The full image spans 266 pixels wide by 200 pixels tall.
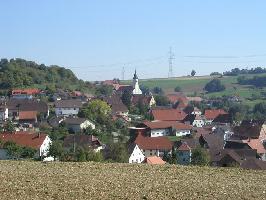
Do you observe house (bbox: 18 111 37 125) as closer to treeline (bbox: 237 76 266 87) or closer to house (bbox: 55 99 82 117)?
house (bbox: 55 99 82 117)

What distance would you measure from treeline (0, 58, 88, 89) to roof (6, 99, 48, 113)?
9.67m

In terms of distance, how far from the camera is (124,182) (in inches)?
497

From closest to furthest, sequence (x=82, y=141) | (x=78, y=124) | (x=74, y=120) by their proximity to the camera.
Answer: (x=82, y=141) < (x=78, y=124) < (x=74, y=120)

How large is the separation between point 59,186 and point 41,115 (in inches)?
1800

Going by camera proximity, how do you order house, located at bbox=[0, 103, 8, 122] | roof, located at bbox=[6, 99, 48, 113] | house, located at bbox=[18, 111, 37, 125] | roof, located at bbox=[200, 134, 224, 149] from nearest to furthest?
roof, located at bbox=[200, 134, 224, 149] → house, located at bbox=[18, 111, 37, 125] → house, located at bbox=[0, 103, 8, 122] → roof, located at bbox=[6, 99, 48, 113]

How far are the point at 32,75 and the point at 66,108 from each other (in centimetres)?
1570

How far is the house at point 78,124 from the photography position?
49.0m

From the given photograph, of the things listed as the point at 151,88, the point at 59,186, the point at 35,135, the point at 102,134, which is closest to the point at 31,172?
the point at 59,186

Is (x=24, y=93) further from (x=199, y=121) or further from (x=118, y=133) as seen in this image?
(x=199, y=121)

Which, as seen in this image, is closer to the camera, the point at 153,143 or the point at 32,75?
the point at 153,143

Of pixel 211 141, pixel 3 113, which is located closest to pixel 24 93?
pixel 3 113

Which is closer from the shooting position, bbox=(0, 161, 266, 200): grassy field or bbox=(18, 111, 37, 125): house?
bbox=(0, 161, 266, 200): grassy field

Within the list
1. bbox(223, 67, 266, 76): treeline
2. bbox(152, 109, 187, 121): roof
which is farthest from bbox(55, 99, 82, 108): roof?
bbox(223, 67, 266, 76): treeline

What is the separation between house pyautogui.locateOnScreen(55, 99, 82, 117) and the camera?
6165cm
